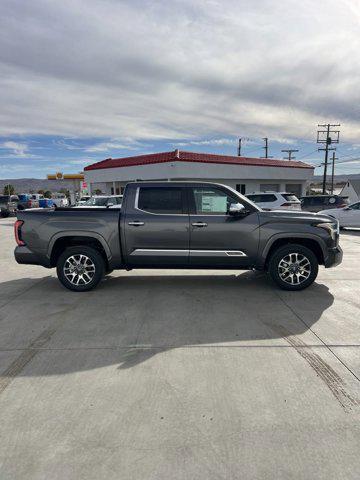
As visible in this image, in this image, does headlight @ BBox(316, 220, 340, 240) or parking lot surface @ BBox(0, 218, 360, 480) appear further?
headlight @ BBox(316, 220, 340, 240)

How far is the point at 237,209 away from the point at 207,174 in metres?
23.3

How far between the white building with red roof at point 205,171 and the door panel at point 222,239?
21407 mm

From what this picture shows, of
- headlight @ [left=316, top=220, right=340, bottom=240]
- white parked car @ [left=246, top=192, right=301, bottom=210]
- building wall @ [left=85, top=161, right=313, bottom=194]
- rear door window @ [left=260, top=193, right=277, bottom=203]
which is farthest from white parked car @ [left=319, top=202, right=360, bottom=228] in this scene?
building wall @ [left=85, top=161, right=313, bottom=194]

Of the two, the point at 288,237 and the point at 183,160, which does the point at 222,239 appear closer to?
the point at 288,237

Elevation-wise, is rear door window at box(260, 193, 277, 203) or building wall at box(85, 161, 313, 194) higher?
building wall at box(85, 161, 313, 194)

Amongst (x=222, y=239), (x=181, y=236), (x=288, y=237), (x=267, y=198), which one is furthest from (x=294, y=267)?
(x=267, y=198)

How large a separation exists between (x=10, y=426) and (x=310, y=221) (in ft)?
16.5

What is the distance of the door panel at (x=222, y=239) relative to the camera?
18.5ft

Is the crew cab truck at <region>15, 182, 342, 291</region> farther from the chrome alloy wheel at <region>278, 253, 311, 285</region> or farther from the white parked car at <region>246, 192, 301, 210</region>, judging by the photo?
the white parked car at <region>246, 192, 301, 210</region>

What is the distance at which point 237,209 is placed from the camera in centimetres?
548

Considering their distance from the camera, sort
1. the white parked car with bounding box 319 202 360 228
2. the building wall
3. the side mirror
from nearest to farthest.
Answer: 1. the side mirror
2. the white parked car with bounding box 319 202 360 228
3. the building wall

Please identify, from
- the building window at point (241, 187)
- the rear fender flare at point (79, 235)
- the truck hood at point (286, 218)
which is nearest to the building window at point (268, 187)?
the building window at point (241, 187)

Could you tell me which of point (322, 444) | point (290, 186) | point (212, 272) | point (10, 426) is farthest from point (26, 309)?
point (290, 186)

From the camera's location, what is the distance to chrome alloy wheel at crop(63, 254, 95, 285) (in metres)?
5.80
